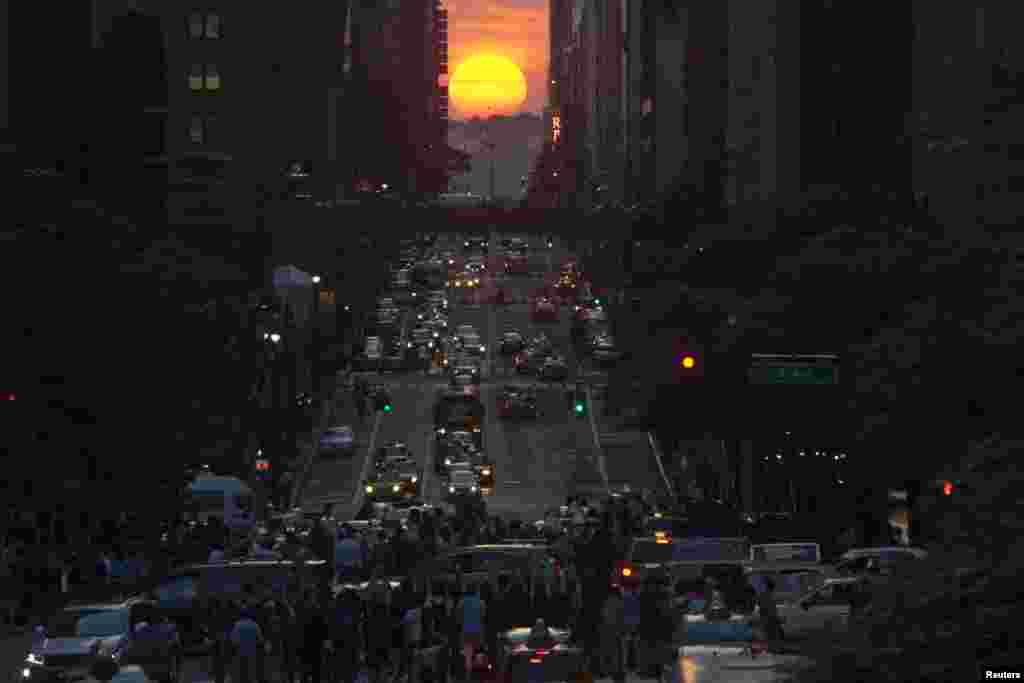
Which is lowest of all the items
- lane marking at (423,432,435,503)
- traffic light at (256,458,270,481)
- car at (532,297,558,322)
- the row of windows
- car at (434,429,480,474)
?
lane marking at (423,432,435,503)

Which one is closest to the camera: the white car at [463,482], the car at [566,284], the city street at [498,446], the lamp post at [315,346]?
the white car at [463,482]

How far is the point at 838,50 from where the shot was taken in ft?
381

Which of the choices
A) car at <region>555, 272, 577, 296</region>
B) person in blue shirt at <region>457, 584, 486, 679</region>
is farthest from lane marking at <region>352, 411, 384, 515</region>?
car at <region>555, 272, 577, 296</region>

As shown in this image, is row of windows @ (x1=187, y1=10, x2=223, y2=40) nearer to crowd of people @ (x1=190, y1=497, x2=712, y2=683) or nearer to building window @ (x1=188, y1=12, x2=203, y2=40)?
building window @ (x1=188, y1=12, x2=203, y2=40)

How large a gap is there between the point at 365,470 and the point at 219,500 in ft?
72.0

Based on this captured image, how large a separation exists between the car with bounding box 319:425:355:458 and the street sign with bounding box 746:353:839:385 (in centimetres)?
4461

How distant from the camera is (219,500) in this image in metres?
63.8

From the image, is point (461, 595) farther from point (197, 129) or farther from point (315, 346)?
point (197, 129)

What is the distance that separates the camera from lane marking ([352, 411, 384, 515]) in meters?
77.1

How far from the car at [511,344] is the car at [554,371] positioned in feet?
48.4

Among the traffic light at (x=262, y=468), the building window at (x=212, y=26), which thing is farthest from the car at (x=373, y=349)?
the traffic light at (x=262, y=468)

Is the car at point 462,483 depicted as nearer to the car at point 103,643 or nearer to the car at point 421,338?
the car at point 103,643

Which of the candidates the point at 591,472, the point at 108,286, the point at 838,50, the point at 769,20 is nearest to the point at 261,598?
the point at 108,286

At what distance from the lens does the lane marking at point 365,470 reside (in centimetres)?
7706
